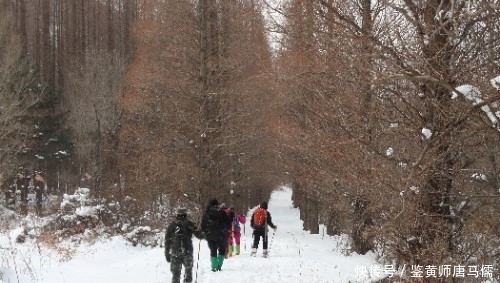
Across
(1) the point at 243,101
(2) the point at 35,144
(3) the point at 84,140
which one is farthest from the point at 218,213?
(2) the point at 35,144

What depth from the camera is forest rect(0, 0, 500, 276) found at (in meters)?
6.18

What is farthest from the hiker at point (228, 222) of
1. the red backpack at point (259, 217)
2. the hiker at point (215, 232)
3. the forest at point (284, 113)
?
the forest at point (284, 113)

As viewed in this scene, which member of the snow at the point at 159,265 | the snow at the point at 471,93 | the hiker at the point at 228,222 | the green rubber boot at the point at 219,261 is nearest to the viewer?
the snow at the point at 471,93

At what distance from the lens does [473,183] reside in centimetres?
661

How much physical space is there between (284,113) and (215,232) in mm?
8793

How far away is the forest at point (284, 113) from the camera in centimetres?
618

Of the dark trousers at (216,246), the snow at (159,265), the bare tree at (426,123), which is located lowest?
the snow at (159,265)

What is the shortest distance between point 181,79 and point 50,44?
89.1ft

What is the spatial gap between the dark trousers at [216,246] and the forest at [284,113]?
319 cm

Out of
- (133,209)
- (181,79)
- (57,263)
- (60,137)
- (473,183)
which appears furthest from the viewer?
(60,137)

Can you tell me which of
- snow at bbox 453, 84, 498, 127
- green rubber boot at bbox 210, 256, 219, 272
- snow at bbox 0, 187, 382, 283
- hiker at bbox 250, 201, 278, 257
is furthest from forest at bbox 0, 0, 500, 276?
green rubber boot at bbox 210, 256, 219, 272

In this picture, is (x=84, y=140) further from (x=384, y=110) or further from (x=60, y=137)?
(x=384, y=110)

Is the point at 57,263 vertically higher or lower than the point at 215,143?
lower

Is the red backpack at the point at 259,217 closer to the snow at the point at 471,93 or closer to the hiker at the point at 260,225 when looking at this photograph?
the hiker at the point at 260,225
